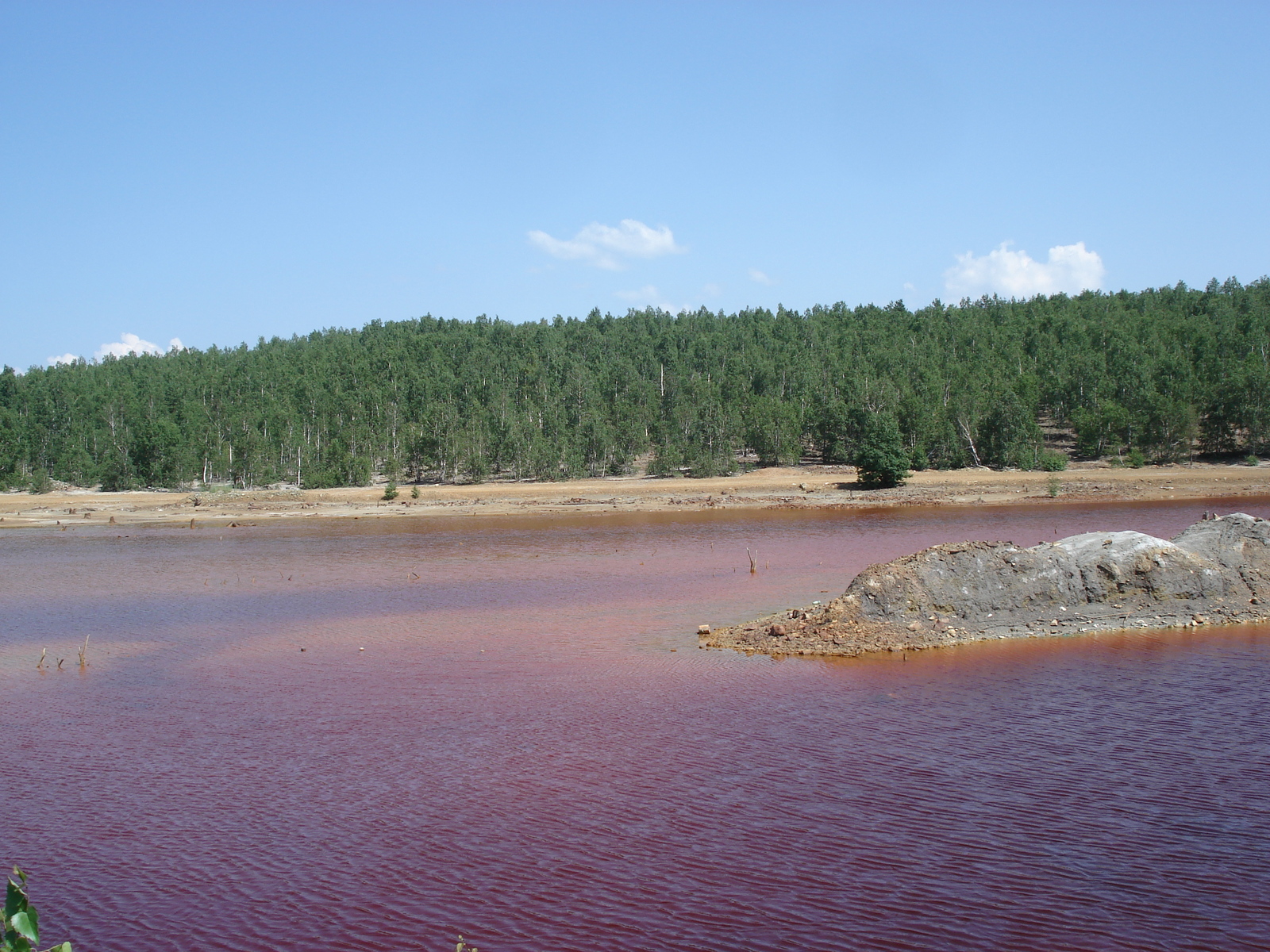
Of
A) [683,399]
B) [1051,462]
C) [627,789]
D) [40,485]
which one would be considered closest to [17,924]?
[627,789]

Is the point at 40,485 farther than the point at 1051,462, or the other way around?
the point at 40,485

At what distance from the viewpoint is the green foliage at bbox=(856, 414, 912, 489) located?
64562 mm

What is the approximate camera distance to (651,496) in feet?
226

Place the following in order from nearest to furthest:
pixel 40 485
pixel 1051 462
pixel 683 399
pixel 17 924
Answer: pixel 17 924 → pixel 1051 462 → pixel 40 485 → pixel 683 399

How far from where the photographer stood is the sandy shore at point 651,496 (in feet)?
198

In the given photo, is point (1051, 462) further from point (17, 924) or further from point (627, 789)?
point (17, 924)

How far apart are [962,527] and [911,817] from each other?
35.0 m

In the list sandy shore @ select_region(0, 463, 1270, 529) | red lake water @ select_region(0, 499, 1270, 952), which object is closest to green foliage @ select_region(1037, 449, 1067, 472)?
sandy shore @ select_region(0, 463, 1270, 529)

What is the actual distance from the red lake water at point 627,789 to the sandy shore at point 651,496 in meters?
38.7

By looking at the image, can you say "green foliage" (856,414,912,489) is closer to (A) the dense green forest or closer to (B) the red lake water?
(A) the dense green forest

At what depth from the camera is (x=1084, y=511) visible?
50156 mm

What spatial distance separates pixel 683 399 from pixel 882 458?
3457 cm

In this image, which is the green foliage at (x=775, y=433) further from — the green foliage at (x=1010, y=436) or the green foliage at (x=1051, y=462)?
the green foliage at (x=1051, y=462)

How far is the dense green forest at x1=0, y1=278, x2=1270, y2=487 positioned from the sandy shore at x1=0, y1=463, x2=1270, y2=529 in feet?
17.9
